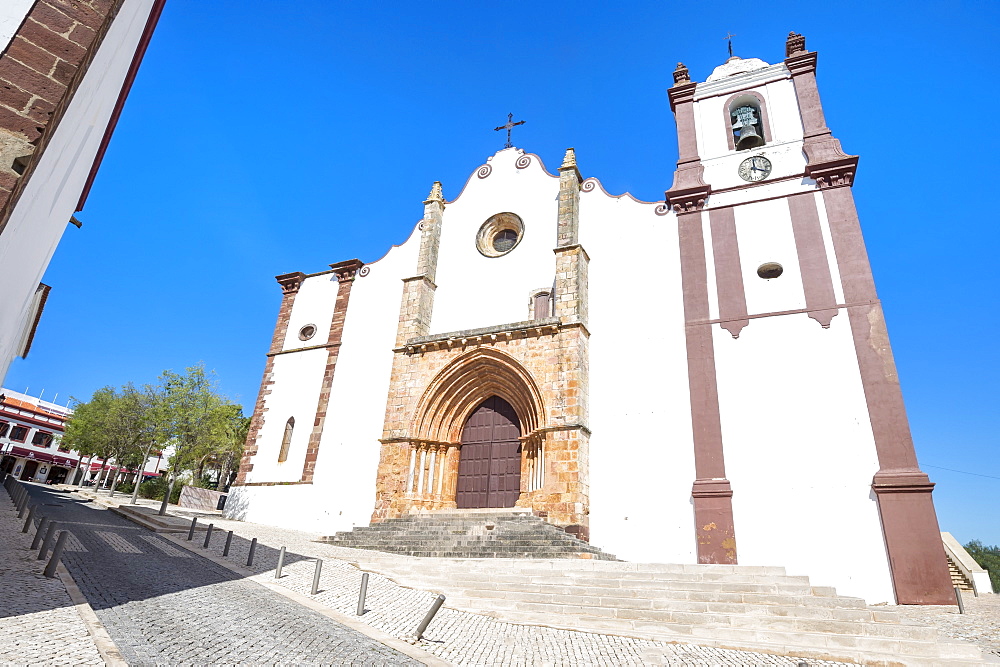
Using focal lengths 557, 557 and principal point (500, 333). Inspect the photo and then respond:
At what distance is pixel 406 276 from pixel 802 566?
13786 mm

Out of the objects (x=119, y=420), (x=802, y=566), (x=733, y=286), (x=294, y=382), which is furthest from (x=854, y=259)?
(x=119, y=420)

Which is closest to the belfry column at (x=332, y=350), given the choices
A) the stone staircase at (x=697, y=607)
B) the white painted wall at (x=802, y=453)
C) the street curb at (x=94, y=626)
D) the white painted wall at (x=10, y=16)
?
the stone staircase at (x=697, y=607)

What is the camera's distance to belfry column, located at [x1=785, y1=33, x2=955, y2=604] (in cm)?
1031

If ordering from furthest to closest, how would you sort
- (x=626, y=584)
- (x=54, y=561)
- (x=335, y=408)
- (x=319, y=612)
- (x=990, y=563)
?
(x=990, y=563) < (x=335, y=408) < (x=626, y=584) < (x=54, y=561) < (x=319, y=612)

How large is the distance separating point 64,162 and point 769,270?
14.2 metres

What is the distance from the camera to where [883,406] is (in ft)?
38.4

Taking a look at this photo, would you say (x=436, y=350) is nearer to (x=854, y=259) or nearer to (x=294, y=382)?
(x=294, y=382)

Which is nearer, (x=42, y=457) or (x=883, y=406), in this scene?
(x=883, y=406)

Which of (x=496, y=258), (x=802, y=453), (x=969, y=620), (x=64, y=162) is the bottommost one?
(x=969, y=620)

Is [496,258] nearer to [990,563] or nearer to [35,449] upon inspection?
[990,563]

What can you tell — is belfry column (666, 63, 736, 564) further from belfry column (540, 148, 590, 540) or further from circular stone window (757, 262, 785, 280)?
belfry column (540, 148, 590, 540)

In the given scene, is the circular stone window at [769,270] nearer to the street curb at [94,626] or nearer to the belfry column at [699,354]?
→ the belfry column at [699,354]

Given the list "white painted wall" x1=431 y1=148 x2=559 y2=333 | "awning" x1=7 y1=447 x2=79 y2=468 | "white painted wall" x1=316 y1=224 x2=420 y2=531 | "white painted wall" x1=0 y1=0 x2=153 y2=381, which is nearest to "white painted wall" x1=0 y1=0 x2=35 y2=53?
"white painted wall" x1=0 y1=0 x2=153 y2=381

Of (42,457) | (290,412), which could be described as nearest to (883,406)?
(290,412)
